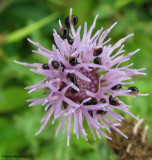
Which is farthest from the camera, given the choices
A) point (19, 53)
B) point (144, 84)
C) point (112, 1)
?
point (19, 53)

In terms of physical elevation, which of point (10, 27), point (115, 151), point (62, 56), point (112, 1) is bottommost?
point (115, 151)

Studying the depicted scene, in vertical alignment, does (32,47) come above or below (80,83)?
above

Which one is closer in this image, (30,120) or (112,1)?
(30,120)

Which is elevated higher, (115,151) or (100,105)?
(100,105)

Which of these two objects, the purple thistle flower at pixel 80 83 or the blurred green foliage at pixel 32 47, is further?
the blurred green foliage at pixel 32 47

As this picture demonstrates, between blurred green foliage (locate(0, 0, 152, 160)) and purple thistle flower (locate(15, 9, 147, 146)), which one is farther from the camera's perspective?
blurred green foliage (locate(0, 0, 152, 160))

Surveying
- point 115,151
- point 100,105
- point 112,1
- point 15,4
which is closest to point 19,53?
point 15,4

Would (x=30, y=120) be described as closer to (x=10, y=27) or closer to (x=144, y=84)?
(x=144, y=84)

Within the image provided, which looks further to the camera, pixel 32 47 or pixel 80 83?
pixel 32 47
